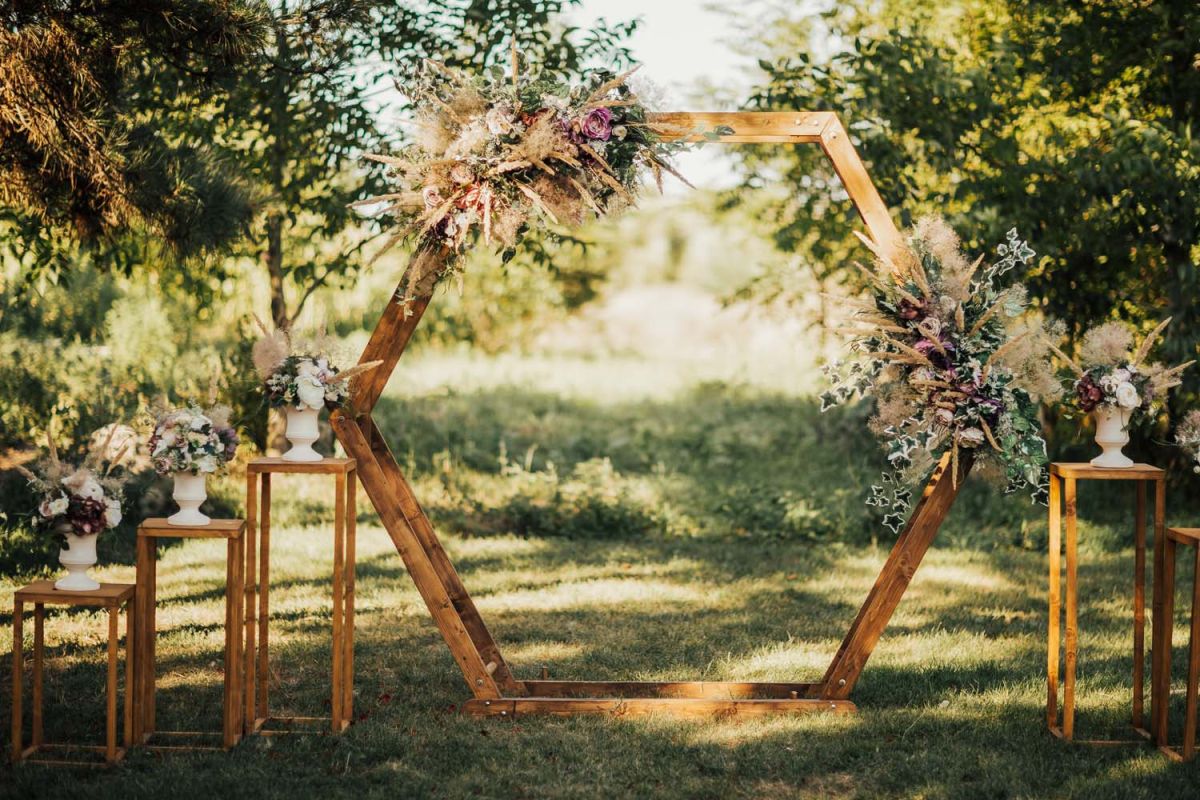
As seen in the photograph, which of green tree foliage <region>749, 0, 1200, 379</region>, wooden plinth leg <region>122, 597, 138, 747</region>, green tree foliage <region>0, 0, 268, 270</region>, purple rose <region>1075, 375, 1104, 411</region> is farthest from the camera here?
green tree foliage <region>749, 0, 1200, 379</region>

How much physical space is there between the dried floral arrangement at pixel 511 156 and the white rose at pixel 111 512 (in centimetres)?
129

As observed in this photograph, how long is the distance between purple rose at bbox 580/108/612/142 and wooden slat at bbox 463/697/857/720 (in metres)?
2.21

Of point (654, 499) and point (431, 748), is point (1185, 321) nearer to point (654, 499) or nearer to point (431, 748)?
point (654, 499)

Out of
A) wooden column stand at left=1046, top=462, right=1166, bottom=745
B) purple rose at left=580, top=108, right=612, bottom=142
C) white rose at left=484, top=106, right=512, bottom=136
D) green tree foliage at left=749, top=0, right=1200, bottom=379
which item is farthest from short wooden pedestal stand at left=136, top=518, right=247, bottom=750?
green tree foliage at left=749, top=0, right=1200, bottom=379

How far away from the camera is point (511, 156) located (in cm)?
427

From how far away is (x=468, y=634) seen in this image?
4668 millimetres

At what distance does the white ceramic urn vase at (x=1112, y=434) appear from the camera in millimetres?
4480

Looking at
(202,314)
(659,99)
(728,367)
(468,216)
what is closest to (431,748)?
(468,216)

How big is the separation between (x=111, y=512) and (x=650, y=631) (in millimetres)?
2831

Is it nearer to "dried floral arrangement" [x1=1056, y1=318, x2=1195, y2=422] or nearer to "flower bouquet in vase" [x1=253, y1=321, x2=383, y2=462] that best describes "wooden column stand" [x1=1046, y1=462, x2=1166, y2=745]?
"dried floral arrangement" [x1=1056, y1=318, x2=1195, y2=422]

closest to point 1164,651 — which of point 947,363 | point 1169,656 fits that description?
point 1169,656

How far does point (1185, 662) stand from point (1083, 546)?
8.12 feet

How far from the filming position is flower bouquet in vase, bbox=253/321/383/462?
4.43 metres

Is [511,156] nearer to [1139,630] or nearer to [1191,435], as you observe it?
[1191,435]
